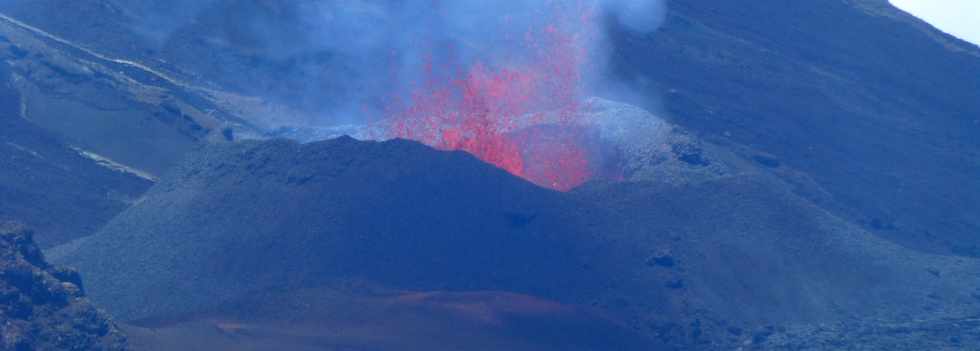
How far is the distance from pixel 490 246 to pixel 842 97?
53.6ft

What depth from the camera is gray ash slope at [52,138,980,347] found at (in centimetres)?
1620

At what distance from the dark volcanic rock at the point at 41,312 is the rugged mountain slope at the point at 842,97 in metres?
15.5

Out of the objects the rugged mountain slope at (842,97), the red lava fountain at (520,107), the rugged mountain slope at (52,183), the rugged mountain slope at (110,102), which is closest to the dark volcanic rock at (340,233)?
the rugged mountain slope at (52,183)

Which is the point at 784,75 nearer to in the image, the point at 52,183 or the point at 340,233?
the point at 340,233

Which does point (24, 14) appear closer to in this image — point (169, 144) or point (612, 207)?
point (169, 144)

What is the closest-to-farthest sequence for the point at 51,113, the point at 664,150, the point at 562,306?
the point at 562,306 < the point at 664,150 < the point at 51,113

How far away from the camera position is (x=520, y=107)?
2536 cm

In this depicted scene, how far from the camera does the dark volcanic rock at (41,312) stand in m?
12.7

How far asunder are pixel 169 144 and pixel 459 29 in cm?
1026

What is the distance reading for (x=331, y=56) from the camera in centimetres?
3028

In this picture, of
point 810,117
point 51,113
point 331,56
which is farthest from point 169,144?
point 810,117

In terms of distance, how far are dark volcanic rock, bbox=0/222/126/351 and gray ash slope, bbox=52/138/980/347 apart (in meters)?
1.84

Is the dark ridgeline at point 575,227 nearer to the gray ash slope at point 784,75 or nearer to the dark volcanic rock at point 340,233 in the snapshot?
the dark volcanic rock at point 340,233

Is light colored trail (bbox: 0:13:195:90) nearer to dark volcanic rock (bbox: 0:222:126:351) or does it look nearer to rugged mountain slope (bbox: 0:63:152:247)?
rugged mountain slope (bbox: 0:63:152:247)
